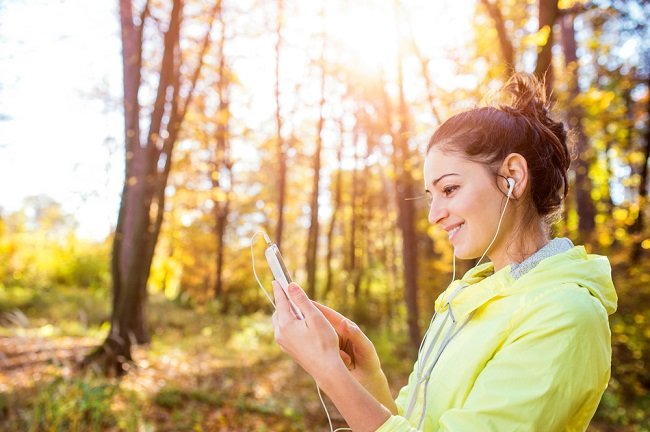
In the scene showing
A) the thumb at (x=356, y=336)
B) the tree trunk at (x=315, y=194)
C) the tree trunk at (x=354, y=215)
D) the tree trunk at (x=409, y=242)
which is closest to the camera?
the thumb at (x=356, y=336)

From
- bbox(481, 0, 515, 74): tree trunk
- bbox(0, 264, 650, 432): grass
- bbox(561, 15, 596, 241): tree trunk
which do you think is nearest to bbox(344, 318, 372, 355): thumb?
bbox(0, 264, 650, 432): grass

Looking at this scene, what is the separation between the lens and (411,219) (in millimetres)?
9359

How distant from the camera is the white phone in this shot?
1425 millimetres

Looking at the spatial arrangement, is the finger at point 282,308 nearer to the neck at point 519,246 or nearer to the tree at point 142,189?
the neck at point 519,246

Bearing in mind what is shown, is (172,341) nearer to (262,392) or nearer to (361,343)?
(262,392)

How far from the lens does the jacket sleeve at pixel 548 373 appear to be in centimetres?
116

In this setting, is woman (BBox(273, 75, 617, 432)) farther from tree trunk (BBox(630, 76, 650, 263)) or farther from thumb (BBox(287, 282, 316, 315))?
tree trunk (BBox(630, 76, 650, 263))

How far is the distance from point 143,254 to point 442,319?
22.2 feet

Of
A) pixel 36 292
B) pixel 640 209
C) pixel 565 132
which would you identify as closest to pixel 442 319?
pixel 565 132

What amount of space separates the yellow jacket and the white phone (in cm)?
35

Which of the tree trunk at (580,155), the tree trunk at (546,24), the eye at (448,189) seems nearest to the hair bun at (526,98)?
the eye at (448,189)

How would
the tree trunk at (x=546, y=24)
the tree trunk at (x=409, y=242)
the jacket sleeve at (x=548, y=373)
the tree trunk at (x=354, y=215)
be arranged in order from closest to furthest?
the jacket sleeve at (x=548, y=373) < the tree trunk at (x=546, y=24) < the tree trunk at (x=409, y=242) < the tree trunk at (x=354, y=215)

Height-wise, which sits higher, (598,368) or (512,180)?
(512,180)

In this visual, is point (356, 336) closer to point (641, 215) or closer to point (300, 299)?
point (300, 299)
